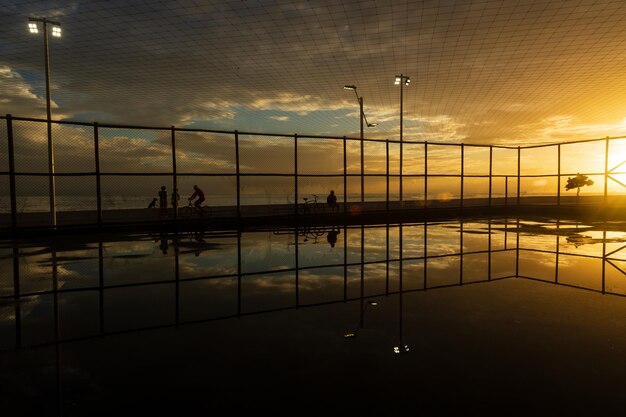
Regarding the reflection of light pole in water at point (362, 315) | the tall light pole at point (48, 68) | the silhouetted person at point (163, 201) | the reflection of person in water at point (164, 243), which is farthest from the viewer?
the silhouetted person at point (163, 201)

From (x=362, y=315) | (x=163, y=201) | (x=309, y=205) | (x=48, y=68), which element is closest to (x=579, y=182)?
(x=309, y=205)

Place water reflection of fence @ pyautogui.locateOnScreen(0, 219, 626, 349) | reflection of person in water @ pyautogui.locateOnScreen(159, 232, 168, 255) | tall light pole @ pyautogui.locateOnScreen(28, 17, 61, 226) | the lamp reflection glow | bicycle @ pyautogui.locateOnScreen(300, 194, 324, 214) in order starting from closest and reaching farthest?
the lamp reflection glow < water reflection of fence @ pyautogui.locateOnScreen(0, 219, 626, 349) < reflection of person in water @ pyautogui.locateOnScreen(159, 232, 168, 255) < tall light pole @ pyautogui.locateOnScreen(28, 17, 61, 226) < bicycle @ pyautogui.locateOnScreen(300, 194, 324, 214)

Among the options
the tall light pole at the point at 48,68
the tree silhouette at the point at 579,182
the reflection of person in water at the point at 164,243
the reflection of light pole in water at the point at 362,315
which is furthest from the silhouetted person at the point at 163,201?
the tree silhouette at the point at 579,182

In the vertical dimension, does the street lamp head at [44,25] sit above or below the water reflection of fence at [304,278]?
above

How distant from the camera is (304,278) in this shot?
6.06m

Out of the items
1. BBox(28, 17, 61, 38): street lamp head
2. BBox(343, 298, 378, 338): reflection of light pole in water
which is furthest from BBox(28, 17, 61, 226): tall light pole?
BBox(343, 298, 378, 338): reflection of light pole in water

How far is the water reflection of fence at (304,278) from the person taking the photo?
169 inches

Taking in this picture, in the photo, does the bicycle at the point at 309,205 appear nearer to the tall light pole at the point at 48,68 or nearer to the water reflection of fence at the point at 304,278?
the water reflection of fence at the point at 304,278

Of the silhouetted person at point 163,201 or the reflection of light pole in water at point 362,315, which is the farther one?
the silhouetted person at point 163,201

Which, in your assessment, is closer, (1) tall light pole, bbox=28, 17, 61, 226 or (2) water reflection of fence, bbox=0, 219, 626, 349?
(2) water reflection of fence, bbox=0, 219, 626, 349

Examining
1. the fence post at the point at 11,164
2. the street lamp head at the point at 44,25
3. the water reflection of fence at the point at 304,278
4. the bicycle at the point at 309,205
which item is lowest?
the water reflection of fence at the point at 304,278

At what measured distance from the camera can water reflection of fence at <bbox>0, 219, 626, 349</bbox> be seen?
14.1 feet

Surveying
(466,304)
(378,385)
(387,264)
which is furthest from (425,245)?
(378,385)

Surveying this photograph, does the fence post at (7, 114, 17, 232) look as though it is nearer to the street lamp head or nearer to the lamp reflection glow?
the street lamp head
